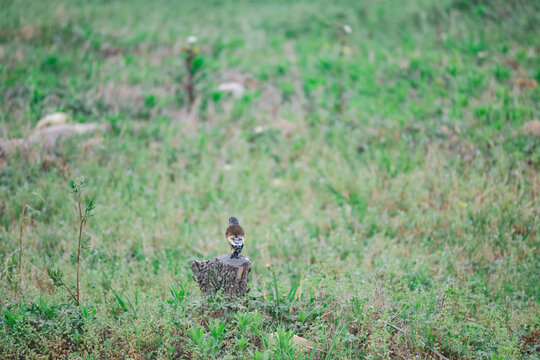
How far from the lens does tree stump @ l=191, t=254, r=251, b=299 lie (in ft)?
10.8

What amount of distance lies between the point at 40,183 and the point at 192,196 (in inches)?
83.2

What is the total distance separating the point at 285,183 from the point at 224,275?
285 centimetres

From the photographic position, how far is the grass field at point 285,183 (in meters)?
3.28

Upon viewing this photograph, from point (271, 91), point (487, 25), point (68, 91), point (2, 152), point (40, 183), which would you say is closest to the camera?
point (40, 183)

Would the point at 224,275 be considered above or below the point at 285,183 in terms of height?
above

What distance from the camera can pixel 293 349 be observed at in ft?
9.46

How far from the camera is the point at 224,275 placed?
3.34 metres

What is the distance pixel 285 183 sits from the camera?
6.01 metres

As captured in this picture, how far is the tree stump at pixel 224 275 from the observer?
3299 mm

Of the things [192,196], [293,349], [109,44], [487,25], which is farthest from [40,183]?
[487,25]

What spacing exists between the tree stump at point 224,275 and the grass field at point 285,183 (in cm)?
14

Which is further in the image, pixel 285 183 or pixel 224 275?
pixel 285 183

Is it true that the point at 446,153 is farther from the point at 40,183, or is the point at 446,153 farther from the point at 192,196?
the point at 40,183

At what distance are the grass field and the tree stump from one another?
140 millimetres
